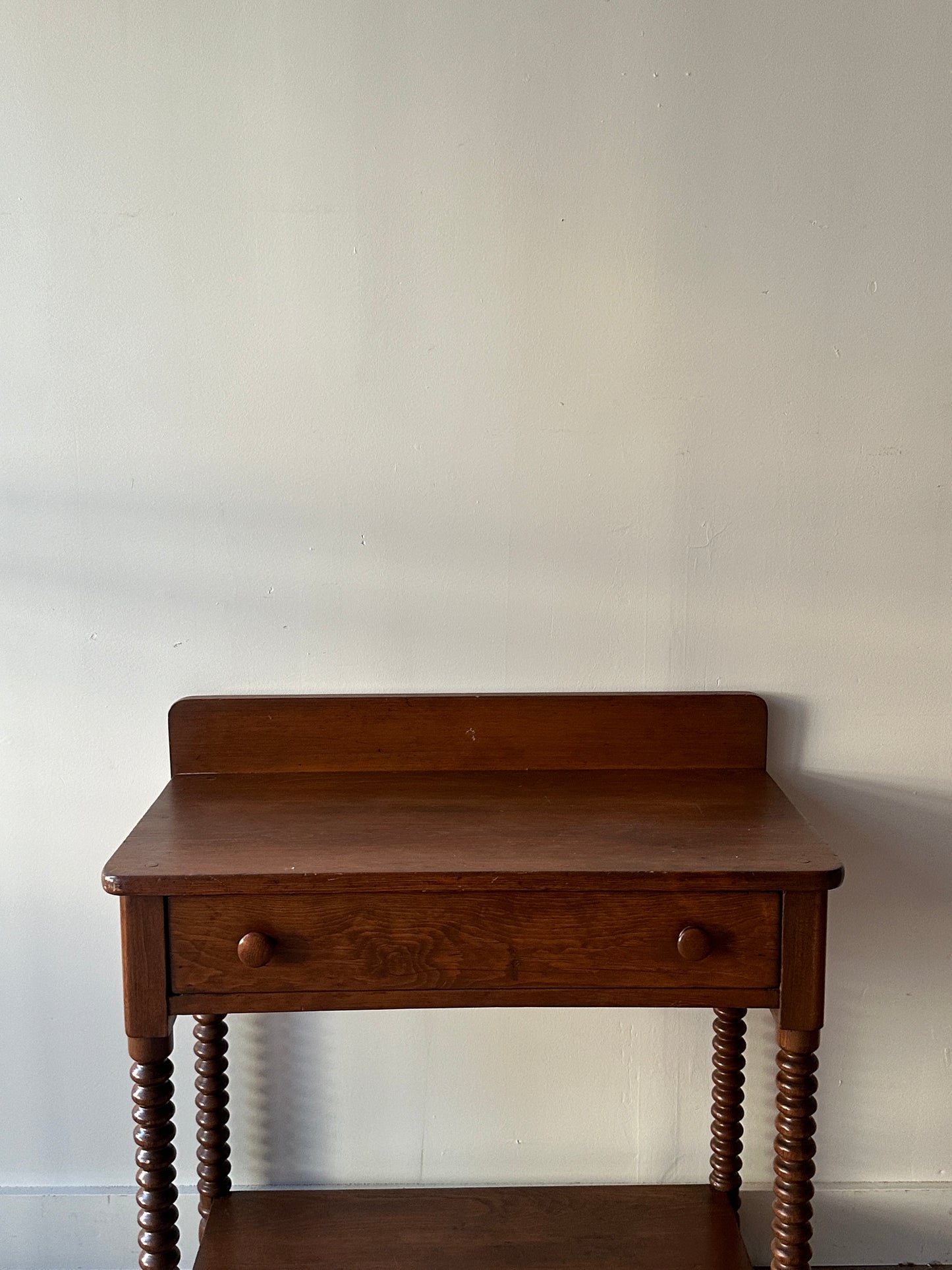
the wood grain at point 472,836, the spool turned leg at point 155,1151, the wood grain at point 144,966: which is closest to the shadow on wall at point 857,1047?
the wood grain at point 472,836

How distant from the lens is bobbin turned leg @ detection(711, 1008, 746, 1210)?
1.92m

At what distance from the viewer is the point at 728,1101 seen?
6.35 ft

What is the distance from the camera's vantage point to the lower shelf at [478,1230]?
71.2 inches

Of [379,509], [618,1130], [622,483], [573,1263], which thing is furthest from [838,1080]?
[379,509]

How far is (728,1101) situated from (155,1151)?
3.07ft

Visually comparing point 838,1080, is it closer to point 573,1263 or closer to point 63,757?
point 573,1263

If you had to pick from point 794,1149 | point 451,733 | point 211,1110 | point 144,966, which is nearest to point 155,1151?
point 144,966

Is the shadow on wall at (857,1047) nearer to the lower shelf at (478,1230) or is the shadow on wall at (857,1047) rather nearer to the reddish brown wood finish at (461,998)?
the lower shelf at (478,1230)

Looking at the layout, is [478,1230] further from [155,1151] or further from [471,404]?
[471,404]

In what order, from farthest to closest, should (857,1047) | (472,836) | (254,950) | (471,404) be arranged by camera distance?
(857,1047) < (471,404) < (472,836) < (254,950)

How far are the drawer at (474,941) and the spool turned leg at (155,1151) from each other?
0.35 ft

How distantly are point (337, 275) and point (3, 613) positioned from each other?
2.49ft

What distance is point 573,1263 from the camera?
5.92 feet

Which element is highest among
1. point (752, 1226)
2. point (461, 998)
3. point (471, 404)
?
point (471, 404)
